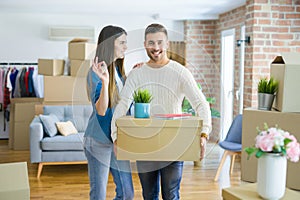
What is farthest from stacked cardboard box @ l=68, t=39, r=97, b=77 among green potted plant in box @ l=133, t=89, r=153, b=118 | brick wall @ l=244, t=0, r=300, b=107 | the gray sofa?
green potted plant in box @ l=133, t=89, r=153, b=118

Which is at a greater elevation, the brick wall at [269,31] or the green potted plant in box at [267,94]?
the brick wall at [269,31]

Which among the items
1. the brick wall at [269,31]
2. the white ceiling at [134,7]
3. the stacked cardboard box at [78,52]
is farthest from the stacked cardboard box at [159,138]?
the white ceiling at [134,7]

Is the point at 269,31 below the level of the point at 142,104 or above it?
above

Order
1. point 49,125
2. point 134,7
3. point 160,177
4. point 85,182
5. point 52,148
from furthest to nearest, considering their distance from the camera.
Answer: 1. point 134,7
2. point 49,125
3. point 52,148
4. point 85,182
5. point 160,177

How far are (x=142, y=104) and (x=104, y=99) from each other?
0.77 feet

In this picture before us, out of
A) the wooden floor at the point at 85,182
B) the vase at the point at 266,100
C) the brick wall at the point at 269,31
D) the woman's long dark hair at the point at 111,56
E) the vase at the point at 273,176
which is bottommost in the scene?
the wooden floor at the point at 85,182

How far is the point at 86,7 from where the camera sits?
5613mm

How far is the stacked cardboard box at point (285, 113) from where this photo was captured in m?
1.75

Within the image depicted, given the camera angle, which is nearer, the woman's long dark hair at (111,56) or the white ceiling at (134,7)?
the woman's long dark hair at (111,56)

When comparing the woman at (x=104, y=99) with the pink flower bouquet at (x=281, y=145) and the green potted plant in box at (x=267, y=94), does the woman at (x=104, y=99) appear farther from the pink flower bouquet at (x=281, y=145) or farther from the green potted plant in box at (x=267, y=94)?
the pink flower bouquet at (x=281, y=145)

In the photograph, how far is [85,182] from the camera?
13.5 ft

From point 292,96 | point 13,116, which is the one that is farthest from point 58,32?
point 292,96

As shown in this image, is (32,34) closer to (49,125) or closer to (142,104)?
(49,125)

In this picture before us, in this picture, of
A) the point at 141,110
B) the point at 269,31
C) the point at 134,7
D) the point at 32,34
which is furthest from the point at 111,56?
the point at 32,34
